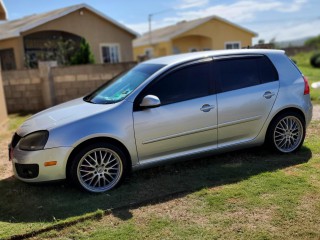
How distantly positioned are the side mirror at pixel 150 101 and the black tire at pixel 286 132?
1.87 m

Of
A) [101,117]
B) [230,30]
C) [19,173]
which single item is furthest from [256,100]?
[230,30]

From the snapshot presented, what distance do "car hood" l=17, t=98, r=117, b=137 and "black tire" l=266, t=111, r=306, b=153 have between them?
7.86ft

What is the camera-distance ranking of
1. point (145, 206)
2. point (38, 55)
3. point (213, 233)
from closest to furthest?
point (213, 233) < point (145, 206) < point (38, 55)

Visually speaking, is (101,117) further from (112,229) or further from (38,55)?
(38,55)

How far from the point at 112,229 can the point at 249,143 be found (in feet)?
8.35

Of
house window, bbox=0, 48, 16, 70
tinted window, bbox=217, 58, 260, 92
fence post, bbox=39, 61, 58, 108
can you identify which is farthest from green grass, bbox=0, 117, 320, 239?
house window, bbox=0, 48, 16, 70

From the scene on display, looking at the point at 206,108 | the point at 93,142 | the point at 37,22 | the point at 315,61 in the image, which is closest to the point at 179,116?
the point at 206,108

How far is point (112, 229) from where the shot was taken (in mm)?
3641

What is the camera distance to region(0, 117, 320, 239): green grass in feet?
11.6

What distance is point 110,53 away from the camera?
2088cm

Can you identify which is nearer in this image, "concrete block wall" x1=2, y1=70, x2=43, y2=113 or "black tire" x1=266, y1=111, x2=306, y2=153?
"black tire" x1=266, y1=111, x2=306, y2=153

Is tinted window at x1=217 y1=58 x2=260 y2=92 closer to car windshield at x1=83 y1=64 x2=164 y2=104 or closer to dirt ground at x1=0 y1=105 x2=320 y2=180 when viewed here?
car windshield at x1=83 y1=64 x2=164 y2=104

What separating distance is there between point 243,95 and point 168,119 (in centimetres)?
118

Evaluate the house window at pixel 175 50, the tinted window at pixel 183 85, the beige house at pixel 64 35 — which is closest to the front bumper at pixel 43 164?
the tinted window at pixel 183 85
